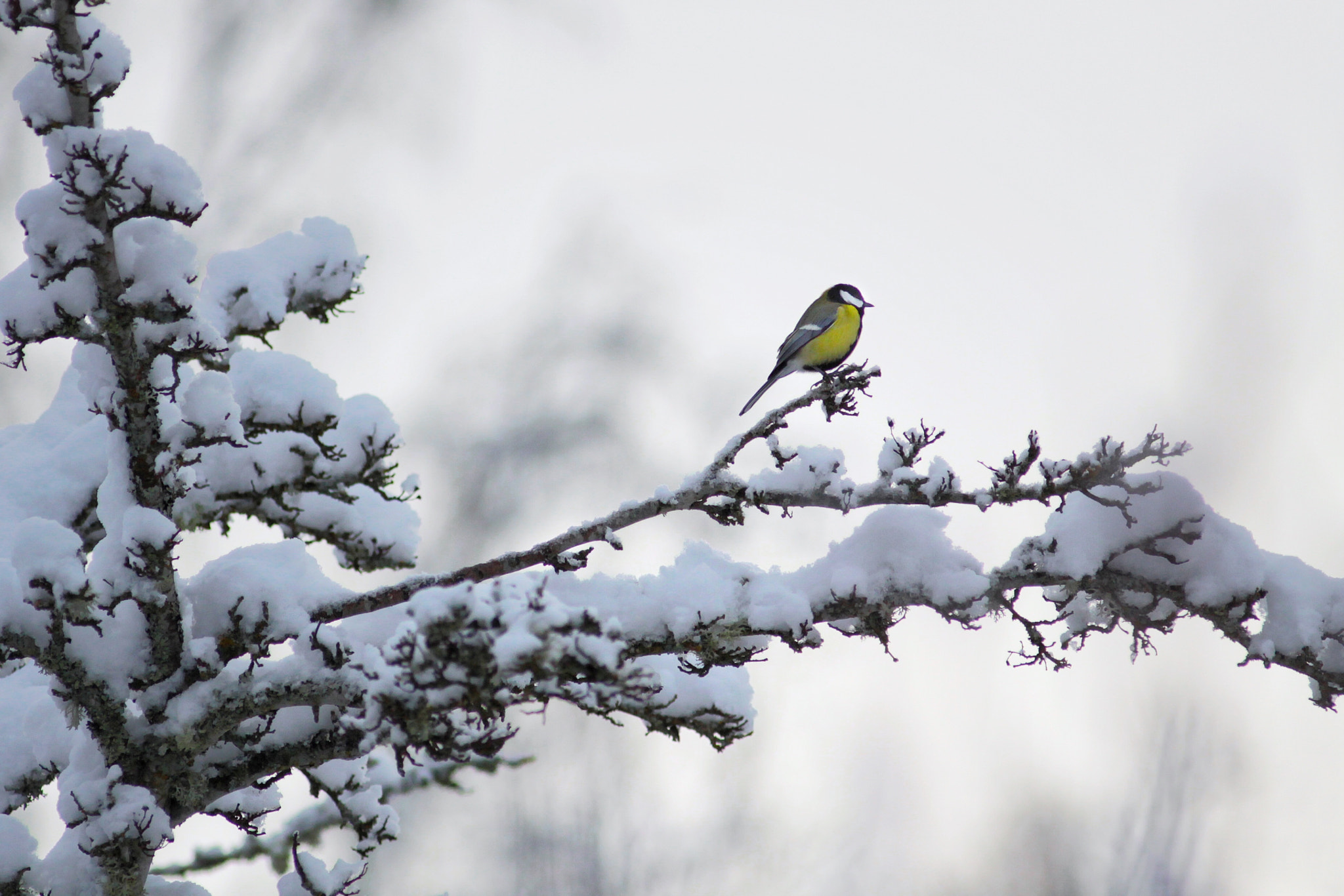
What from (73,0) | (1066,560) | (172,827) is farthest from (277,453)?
(1066,560)

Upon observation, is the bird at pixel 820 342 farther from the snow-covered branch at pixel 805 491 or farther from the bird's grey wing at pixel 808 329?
the snow-covered branch at pixel 805 491

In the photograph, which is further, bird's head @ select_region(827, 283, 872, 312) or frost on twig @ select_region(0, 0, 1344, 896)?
bird's head @ select_region(827, 283, 872, 312)

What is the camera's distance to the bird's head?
7.76 meters

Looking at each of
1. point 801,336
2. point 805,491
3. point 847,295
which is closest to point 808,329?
point 801,336

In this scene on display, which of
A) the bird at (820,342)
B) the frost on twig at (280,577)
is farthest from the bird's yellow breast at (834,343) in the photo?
the frost on twig at (280,577)

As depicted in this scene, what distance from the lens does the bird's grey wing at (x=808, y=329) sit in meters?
6.80

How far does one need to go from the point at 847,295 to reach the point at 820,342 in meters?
1.19

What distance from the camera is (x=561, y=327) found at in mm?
11852

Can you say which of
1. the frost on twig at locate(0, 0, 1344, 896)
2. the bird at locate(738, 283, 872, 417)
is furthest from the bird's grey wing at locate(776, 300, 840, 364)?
the frost on twig at locate(0, 0, 1344, 896)

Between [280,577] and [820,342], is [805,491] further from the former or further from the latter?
[820,342]

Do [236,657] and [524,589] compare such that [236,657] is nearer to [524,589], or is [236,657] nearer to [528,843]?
[524,589]

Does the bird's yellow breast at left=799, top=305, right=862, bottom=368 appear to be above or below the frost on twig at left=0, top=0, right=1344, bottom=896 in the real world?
above

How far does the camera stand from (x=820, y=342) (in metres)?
6.85

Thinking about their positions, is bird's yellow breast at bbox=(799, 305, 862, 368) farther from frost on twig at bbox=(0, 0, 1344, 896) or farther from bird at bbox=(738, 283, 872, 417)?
frost on twig at bbox=(0, 0, 1344, 896)
